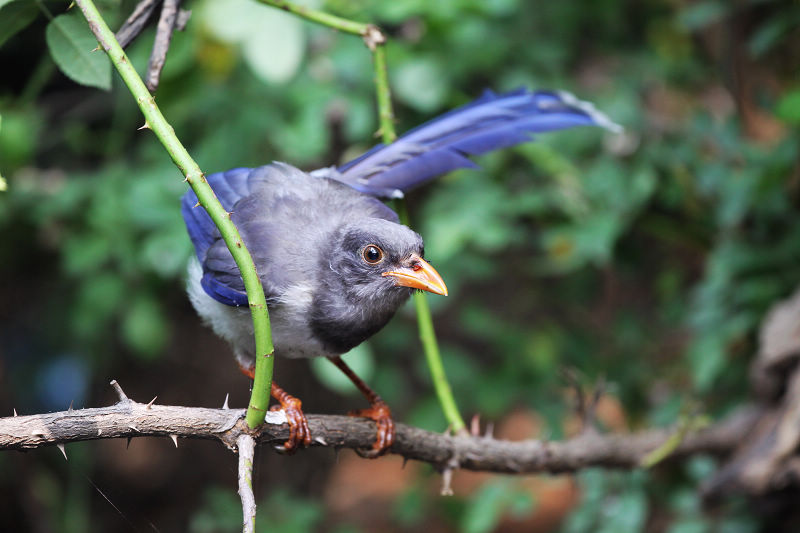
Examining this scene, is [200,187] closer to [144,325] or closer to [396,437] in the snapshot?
[396,437]

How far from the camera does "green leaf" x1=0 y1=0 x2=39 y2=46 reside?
186cm

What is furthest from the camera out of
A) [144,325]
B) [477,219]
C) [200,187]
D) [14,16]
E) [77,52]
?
[144,325]

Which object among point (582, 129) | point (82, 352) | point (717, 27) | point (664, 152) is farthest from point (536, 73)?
point (82, 352)

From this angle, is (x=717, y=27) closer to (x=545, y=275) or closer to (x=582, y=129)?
(x=582, y=129)

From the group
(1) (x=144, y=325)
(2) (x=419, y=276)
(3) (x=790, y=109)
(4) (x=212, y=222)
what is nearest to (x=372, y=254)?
(2) (x=419, y=276)

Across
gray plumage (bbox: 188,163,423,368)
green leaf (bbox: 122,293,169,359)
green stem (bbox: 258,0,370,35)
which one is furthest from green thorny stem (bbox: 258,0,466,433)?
green leaf (bbox: 122,293,169,359)

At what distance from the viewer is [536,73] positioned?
4.08 meters

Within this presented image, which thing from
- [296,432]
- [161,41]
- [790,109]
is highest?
[790,109]

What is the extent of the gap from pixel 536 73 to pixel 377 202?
1.93m

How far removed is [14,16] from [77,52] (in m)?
0.16

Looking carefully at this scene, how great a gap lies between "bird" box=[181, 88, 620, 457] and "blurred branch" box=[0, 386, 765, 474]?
98 mm

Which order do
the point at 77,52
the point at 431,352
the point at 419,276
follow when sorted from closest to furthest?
the point at 77,52
the point at 419,276
the point at 431,352

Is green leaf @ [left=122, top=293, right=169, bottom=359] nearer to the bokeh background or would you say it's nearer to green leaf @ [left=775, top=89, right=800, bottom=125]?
the bokeh background

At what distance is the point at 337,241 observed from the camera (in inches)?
93.7
